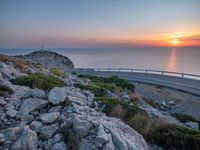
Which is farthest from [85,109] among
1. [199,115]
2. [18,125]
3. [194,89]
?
[194,89]

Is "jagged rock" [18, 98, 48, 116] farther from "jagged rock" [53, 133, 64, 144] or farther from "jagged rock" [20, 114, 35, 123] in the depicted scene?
"jagged rock" [53, 133, 64, 144]

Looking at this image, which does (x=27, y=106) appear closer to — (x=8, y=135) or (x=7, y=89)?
(x=8, y=135)

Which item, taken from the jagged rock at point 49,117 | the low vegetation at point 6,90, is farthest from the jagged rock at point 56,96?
the low vegetation at point 6,90

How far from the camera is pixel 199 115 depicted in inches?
725

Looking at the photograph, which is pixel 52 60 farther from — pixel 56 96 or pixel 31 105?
pixel 31 105

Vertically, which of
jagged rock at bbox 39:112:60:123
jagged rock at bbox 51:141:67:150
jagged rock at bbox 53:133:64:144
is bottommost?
jagged rock at bbox 51:141:67:150

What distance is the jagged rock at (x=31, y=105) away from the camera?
701 cm

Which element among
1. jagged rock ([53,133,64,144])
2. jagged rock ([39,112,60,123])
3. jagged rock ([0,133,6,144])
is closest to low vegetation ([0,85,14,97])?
jagged rock ([39,112,60,123])

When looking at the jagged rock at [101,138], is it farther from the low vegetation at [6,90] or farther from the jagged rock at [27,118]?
the low vegetation at [6,90]

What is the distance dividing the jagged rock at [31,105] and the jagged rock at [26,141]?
126cm

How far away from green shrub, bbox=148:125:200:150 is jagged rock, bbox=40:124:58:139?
3267 mm

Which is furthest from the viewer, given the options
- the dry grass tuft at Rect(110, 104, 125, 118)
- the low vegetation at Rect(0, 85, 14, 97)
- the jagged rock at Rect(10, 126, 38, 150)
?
the dry grass tuft at Rect(110, 104, 125, 118)

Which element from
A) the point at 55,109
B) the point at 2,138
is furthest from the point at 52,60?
the point at 2,138

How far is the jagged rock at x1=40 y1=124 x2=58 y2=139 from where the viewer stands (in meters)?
5.97
